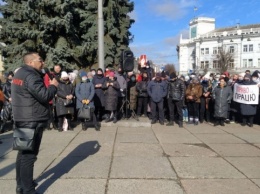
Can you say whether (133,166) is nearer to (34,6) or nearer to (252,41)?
(34,6)

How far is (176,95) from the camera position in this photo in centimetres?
1112

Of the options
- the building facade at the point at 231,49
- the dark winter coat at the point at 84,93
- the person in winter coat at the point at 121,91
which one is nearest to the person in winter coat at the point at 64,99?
the dark winter coat at the point at 84,93

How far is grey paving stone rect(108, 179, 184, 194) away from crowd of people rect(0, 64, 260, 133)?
507 centimetres

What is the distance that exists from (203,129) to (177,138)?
1.99 m

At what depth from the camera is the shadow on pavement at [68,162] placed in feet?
17.3

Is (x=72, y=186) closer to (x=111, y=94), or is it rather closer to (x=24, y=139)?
(x=24, y=139)

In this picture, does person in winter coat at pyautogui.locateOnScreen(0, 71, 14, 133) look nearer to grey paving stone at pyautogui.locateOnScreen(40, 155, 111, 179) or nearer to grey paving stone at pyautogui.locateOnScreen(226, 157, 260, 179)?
grey paving stone at pyautogui.locateOnScreen(40, 155, 111, 179)

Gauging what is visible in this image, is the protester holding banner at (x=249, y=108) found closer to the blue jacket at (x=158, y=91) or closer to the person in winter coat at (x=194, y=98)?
the person in winter coat at (x=194, y=98)

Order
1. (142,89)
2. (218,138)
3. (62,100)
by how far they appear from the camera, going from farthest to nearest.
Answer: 1. (142,89)
2. (62,100)
3. (218,138)

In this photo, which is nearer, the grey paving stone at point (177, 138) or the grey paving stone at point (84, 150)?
the grey paving stone at point (84, 150)

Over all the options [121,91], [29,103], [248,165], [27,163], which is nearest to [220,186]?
[248,165]

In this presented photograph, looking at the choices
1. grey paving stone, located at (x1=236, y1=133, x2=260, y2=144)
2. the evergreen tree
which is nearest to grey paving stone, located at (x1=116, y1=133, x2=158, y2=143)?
grey paving stone, located at (x1=236, y1=133, x2=260, y2=144)

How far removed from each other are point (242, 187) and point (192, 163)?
4.69ft

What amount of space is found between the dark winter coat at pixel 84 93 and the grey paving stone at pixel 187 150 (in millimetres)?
3157
